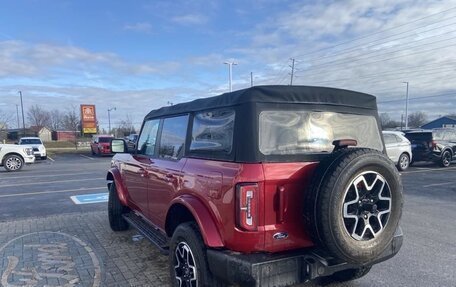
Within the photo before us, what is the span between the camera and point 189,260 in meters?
3.16

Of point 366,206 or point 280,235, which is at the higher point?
point 366,206

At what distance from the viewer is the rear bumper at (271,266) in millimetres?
2621

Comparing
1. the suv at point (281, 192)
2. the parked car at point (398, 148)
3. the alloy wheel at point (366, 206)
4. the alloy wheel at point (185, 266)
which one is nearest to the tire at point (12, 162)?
the suv at point (281, 192)

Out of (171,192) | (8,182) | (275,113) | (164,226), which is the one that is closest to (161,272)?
(164,226)

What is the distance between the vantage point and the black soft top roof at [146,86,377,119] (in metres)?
2.94

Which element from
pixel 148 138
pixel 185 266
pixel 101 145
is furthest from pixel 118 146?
pixel 101 145

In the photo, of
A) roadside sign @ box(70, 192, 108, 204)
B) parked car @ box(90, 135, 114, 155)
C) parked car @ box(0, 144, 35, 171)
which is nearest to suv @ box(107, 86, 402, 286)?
roadside sign @ box(70, 192, 108, 204)

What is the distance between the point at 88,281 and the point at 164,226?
3.53 ft

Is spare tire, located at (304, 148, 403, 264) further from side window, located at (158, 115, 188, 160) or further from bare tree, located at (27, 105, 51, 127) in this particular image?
bare tree, located at (27, 105, 51, 127)

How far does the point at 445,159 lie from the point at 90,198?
1471 cm

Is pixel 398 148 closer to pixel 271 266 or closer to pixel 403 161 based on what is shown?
pixel 403 161

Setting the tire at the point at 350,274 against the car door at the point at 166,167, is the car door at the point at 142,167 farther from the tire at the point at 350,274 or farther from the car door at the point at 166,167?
the tire at the point at 350,274

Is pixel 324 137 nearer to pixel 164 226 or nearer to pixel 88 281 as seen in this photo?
pixel 164 226

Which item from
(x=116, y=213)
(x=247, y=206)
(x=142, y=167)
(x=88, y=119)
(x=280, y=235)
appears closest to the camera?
(x=247, y=206)
